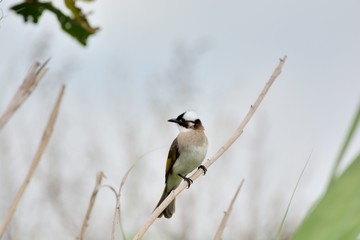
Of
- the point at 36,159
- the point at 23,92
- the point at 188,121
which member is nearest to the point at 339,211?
the point at 23,92

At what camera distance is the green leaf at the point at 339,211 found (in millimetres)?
813

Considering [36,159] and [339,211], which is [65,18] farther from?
[339,211]

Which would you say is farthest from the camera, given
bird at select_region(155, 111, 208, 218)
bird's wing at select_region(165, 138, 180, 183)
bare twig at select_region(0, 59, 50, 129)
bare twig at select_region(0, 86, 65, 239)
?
bird's wing at select_region(165, 138, 180, 183)

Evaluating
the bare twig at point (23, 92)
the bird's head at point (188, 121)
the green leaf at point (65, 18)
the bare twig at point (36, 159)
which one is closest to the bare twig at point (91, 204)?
the bare twig at point (36, 159)

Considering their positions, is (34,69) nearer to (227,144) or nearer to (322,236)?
(227,144)

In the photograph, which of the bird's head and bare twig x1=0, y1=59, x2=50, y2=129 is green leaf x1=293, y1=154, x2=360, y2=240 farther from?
the bird's head

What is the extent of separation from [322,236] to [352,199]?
8 cm

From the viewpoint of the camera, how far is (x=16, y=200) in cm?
173

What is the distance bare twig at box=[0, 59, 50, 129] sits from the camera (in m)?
1.53

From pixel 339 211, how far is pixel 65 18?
1.58m

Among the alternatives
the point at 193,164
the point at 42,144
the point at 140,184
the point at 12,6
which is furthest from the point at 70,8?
the point at 140,184

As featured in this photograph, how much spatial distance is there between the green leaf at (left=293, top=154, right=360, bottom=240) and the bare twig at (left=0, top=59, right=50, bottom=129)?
0.87 m

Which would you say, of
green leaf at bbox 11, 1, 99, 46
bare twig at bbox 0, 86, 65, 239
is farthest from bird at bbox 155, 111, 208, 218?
bare twig at bbox 0, 86, 65, 239

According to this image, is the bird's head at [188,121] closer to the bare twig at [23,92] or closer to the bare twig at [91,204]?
the bare twig at [91,204]
